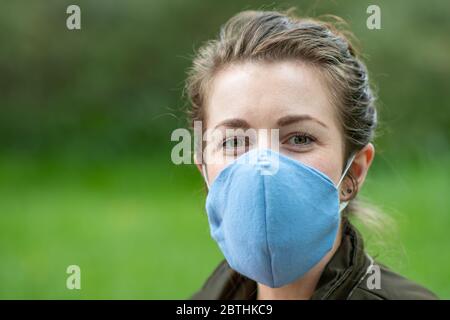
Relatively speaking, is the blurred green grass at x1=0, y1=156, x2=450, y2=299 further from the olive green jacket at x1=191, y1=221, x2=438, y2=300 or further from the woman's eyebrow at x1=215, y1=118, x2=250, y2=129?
the woman's eyebrow at x1=215, y1=118, x2=250, y2=129

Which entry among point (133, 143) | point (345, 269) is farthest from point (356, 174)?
point (133, 143)

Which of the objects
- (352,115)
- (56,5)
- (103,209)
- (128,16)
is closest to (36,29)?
(56,5)

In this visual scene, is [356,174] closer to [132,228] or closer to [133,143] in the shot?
[132,228]

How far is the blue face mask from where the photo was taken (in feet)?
7.67

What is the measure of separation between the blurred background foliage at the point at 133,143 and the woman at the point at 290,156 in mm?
2154

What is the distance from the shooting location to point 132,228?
732 centimetres

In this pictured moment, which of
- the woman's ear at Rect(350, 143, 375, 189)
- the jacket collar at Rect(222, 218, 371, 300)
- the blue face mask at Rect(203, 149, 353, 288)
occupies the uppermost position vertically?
the woman's ear at Rect(350, 143, 375, 189)

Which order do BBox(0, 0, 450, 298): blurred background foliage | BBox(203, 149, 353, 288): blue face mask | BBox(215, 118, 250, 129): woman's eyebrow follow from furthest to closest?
BBox(0, 0, 450, 298): blurred background foliage → BBox(215, 118, 250, 129): woman's eyebrow → BBox(203, 149, 353, 288): blue face mask

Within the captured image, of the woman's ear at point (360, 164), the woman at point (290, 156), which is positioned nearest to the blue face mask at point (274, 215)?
the woman at point (290, 156)

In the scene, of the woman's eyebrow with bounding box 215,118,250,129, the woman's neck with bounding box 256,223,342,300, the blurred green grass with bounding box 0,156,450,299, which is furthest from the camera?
the blurred green grass with bounding box 0,156,450,299

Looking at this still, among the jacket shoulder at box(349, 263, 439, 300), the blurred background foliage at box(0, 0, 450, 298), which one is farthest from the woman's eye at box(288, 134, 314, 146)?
the blurred background foliage at box(0, 0, 450, 298)

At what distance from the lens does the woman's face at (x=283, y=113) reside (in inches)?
96.0

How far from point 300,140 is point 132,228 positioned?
5.02 meters

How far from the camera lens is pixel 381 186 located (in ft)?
23.1
